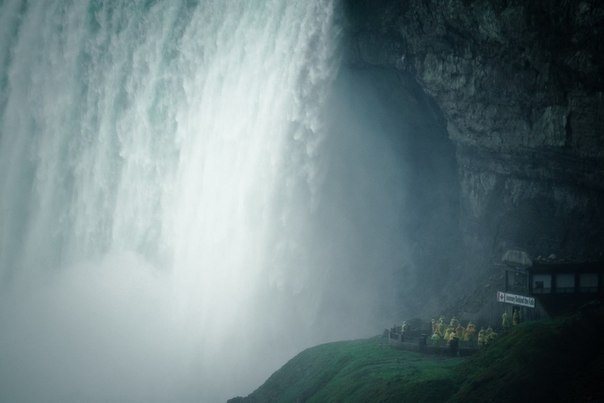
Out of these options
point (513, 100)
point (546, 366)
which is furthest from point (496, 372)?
point (513, 100)

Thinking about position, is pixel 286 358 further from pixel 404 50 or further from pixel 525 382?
pixel 525 382

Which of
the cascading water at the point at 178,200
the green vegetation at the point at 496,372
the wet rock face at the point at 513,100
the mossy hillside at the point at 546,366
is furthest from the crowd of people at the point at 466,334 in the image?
the cascading water at the point at 178,200

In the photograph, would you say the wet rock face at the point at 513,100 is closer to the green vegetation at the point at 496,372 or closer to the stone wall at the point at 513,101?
the stone wall at the point at 513,101

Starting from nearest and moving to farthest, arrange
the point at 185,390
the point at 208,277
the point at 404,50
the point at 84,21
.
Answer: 1. the point at 404,50
2. the point at 185,390
3. the point at 208,277
4. the point at 84,21

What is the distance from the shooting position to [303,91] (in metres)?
50.5

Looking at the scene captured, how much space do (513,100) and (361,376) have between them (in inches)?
675

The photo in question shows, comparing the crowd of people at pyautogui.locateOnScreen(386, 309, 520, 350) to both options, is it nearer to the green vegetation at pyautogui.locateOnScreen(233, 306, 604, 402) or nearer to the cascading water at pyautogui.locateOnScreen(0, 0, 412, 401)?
the green vegetation at pyautogui.locateOnScreen(233, 306, 604, 402)

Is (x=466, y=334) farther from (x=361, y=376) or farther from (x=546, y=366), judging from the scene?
(x=546, y=366)

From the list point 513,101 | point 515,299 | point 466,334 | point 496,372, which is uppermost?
point 513,101

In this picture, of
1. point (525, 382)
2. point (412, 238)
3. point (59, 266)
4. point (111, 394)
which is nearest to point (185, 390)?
point (111, 394)

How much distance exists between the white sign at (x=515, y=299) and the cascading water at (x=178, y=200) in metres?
18.3

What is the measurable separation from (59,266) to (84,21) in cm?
2075

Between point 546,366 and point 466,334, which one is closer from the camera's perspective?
point 546,366

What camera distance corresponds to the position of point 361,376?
3091 cm
